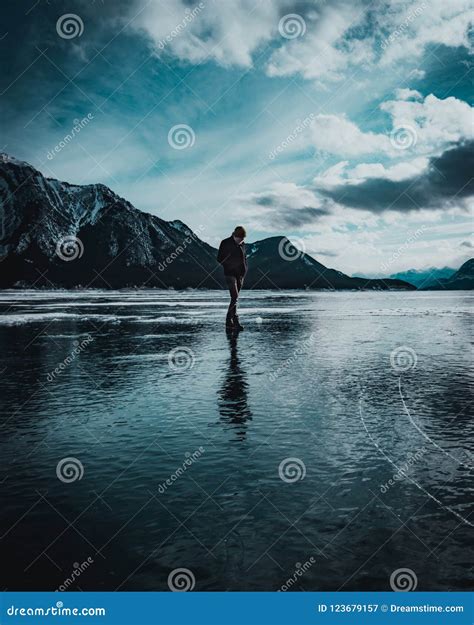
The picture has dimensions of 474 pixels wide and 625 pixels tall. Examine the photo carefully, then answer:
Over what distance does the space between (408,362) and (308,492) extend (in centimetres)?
847

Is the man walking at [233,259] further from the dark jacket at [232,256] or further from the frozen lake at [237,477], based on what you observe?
the frozen lake at [237,477]

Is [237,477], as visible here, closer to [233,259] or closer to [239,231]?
[239,231]

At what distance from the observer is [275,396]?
881cm

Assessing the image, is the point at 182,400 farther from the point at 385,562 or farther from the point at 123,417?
the point at 385,562

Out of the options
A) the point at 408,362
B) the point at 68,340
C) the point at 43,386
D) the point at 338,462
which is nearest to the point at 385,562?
the point at 338,462

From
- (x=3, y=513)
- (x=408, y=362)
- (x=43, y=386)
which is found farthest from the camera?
(x=408, y=362)

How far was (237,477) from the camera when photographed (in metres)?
5.14

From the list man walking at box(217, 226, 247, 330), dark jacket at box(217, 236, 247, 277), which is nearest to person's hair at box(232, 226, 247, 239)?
man walking at box(217, 226, 247, 330)

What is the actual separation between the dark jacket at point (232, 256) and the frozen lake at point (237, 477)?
6052mm

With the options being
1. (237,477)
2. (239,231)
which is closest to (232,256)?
(239,231)

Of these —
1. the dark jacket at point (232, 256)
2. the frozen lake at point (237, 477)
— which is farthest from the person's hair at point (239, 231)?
the frozen lake at point (237, 477)

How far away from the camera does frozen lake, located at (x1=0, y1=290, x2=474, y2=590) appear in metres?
3.62

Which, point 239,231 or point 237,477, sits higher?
point 239,231

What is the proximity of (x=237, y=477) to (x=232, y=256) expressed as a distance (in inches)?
A: 477
